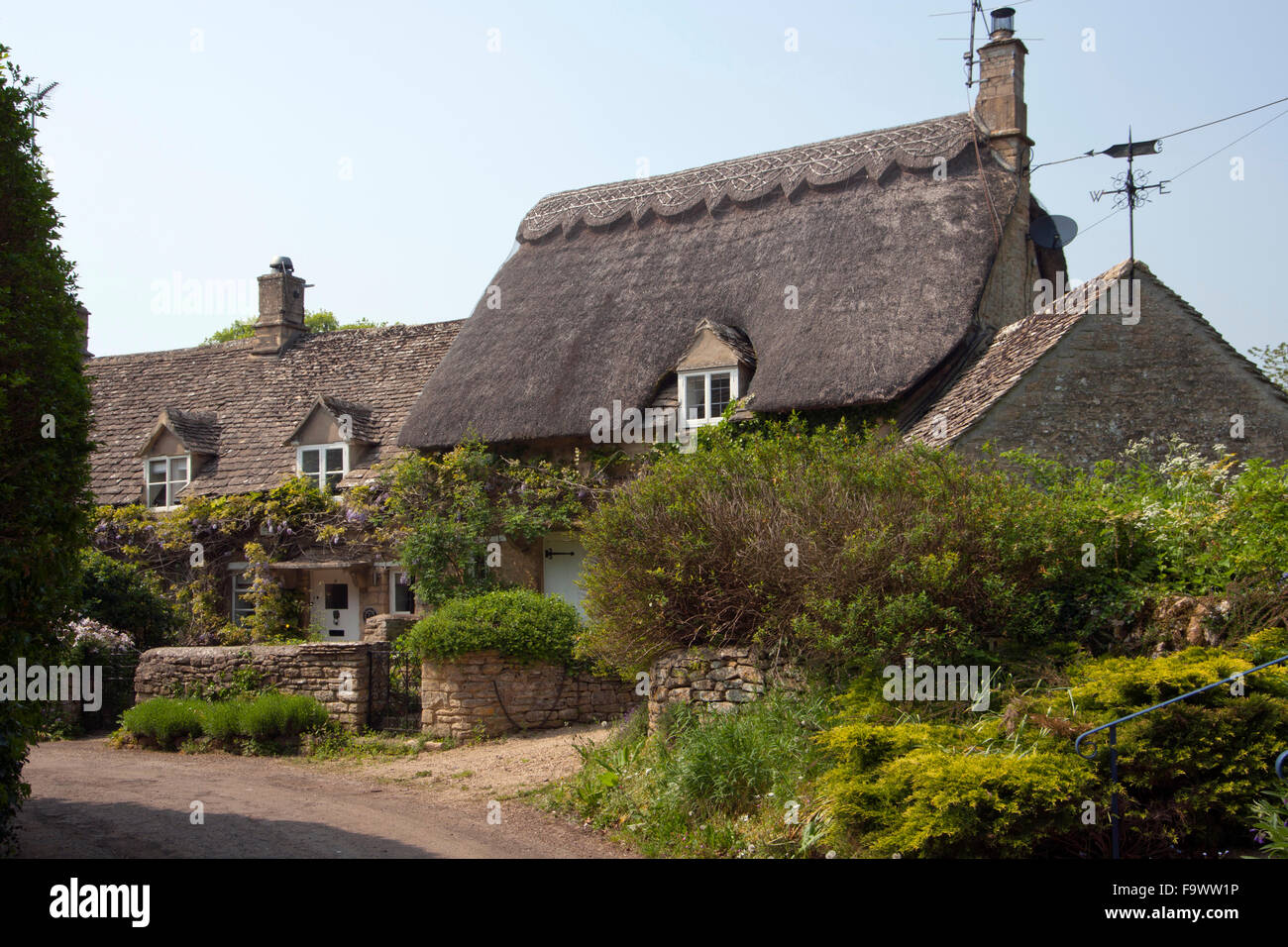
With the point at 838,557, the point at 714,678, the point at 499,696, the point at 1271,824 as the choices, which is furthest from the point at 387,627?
the point at 1271,824

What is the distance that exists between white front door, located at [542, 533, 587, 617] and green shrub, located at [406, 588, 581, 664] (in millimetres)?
4381

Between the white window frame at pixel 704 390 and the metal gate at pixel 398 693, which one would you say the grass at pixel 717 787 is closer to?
the metal gate at pixel 398 693

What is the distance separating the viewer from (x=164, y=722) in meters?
12.9

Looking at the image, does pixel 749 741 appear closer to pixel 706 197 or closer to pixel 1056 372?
pixel 1056 372

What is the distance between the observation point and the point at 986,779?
620cm

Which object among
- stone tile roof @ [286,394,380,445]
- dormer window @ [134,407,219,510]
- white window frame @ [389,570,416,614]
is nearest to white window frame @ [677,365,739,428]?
white window frame @ [389,570,416,614]

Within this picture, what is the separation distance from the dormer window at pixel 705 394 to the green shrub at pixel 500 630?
4.14 metres

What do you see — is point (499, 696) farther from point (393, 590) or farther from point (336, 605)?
point (336, 605)

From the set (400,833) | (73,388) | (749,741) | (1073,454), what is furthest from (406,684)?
(1073,454)

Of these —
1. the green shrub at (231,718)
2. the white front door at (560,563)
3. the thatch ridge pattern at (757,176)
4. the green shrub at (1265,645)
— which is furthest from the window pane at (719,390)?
the green shrub at (1265,645)

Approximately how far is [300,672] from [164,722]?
162 centimetres

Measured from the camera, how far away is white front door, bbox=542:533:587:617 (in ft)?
57.8

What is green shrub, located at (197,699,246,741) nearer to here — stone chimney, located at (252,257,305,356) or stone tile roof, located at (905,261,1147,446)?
stone tile roof, located at (905,261,1147,446)

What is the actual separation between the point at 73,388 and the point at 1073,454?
34.9ft
